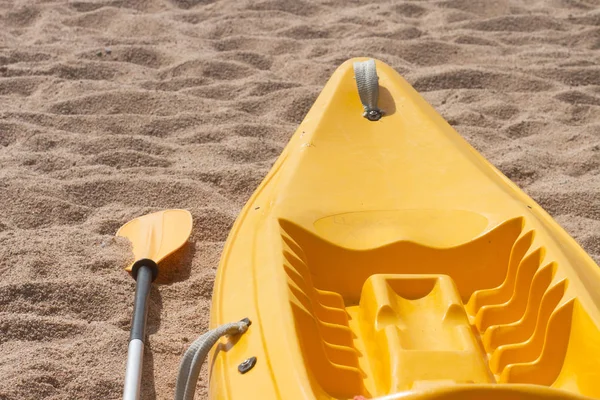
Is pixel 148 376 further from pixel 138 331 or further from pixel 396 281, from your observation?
pixel 396 281

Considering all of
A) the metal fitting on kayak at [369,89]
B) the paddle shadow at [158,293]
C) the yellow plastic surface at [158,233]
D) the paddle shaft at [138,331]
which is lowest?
the paddle shadow at [158,293]

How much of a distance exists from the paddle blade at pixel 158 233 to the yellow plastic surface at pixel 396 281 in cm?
26

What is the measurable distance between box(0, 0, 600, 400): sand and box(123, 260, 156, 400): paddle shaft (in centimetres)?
5

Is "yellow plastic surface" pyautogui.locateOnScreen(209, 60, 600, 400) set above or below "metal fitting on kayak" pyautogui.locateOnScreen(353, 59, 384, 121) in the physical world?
below

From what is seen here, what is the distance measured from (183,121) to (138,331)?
3.49 feet

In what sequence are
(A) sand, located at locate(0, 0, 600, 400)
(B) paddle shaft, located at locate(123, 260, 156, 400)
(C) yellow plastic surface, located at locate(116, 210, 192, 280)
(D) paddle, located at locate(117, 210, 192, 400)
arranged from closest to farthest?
(B) paddle shaft, located at locate(123, 260, 156, 400) < (D) paddle, located at locate(117, 210, 192, 400) < (A) sand, located at locate(0, 0, 600, 400) < (C) yellow plastic surface, located at locate(116, 210, 192, 280)

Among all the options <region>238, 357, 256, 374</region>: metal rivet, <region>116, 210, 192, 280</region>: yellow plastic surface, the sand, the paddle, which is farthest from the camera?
<region>116, 210, 192, 280</region>: yellow plastic surface

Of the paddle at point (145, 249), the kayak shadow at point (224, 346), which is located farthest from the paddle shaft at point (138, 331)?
the kayak shadow at point (224, 346)

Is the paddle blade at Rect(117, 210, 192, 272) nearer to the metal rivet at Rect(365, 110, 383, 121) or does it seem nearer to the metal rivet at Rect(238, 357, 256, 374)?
the metal rivet at Rect(365, 110, 383, 121)

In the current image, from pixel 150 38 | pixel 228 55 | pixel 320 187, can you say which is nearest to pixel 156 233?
pixel 320 187

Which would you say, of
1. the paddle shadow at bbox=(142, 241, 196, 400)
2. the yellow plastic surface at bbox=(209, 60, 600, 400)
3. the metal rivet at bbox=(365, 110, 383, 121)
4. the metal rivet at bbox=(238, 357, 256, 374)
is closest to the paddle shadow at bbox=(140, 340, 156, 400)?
the paddle shadow at bbox=(142, 241, 196, 400)

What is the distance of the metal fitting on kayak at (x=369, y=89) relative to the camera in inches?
78.3

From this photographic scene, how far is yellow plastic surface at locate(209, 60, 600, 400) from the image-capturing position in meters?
1.34

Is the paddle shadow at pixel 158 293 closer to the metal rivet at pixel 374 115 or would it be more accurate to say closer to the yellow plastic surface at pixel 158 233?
the yellow plastic surface at pixel 158 233
